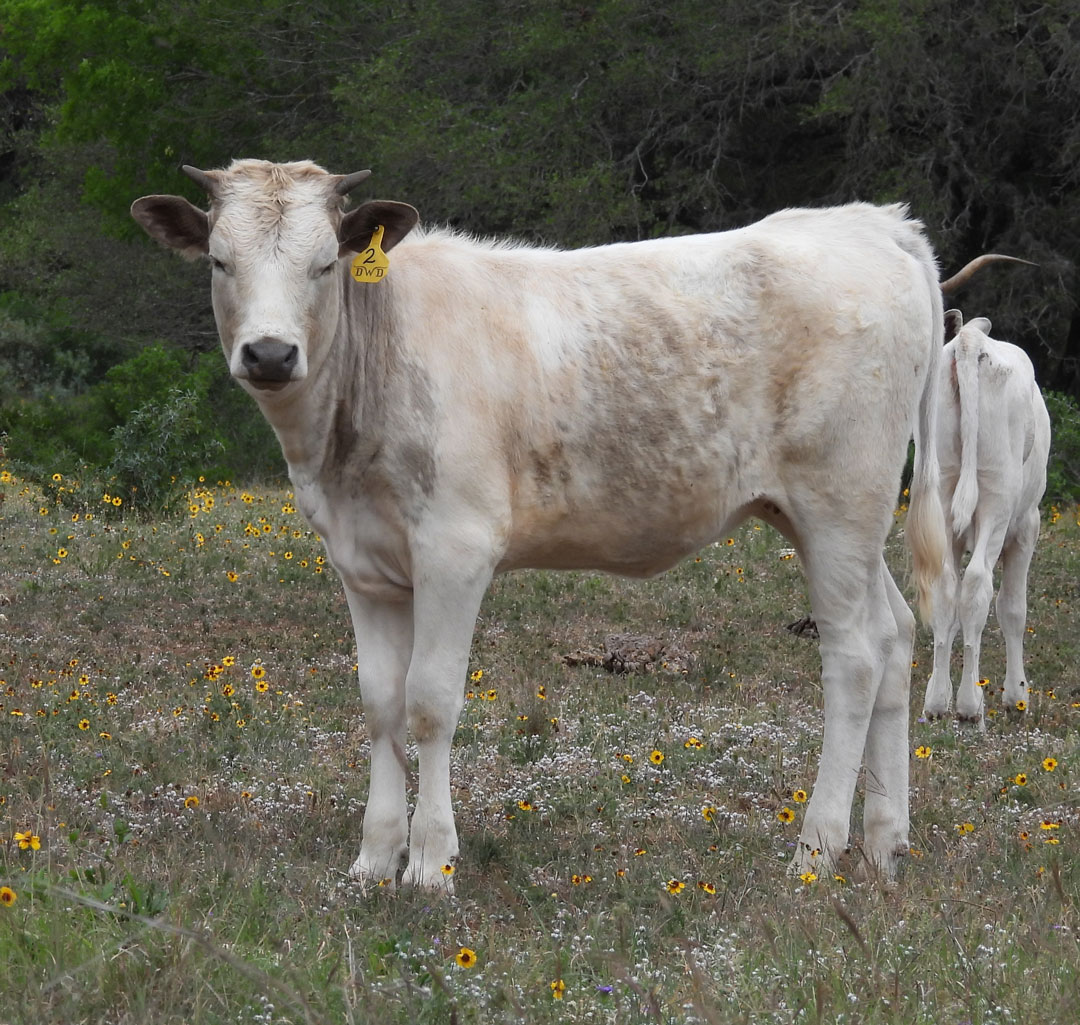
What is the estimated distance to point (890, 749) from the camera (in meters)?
5.84

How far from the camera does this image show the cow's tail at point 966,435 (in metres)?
8.95

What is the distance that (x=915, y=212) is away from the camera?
1741cm

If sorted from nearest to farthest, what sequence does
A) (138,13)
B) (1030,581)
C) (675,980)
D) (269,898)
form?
(675,980) < (269,898) < (1030,581) < (138,13)

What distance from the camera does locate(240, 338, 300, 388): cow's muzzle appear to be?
474cm

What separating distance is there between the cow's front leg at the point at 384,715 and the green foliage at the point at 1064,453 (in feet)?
41.5

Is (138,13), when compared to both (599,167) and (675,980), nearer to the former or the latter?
(599,167)

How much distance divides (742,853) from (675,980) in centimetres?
172

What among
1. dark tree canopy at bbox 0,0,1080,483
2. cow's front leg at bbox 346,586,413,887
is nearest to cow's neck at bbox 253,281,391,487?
cow's front leg at bbox 346,586,413,887

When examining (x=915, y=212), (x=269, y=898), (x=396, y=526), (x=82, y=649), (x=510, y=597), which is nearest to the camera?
(x=269, y=898)

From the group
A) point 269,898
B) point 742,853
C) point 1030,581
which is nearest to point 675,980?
point 269,898

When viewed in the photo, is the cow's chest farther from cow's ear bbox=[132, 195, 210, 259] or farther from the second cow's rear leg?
the second cow's rear leg

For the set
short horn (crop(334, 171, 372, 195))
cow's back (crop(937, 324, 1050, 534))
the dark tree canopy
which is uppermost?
short horn (crop(334, 171, 372, 195))

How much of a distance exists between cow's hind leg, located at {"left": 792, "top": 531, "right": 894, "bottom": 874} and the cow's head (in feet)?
6.63

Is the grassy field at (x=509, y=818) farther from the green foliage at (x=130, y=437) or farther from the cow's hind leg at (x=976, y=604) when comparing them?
the green foliage at (x=130, y=437)
